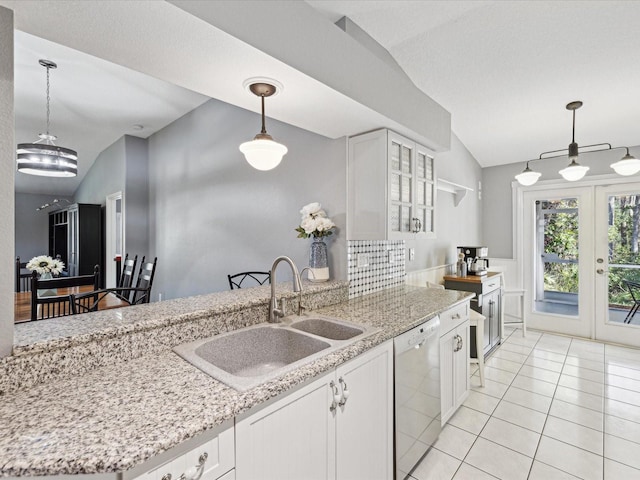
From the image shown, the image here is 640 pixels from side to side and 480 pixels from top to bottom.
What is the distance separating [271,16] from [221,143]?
8.37 feet

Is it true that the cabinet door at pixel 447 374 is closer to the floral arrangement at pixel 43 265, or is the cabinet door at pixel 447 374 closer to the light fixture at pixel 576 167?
the light fixture at pixel 576 167

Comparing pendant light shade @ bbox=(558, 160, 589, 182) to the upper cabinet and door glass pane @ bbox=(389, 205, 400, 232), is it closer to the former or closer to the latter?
the upper cabinet

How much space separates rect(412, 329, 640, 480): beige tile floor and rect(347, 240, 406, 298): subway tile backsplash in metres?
1.12

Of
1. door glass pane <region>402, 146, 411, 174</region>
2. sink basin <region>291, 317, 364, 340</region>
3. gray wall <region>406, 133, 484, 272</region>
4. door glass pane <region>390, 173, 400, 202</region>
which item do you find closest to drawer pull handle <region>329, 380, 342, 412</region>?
sink basin <region>291, 317, 364, 340</region>

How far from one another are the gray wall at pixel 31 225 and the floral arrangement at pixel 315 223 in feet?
26.2

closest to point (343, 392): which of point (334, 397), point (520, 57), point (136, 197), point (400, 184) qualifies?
point (334, 397)

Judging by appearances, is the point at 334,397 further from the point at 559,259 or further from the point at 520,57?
the point at 559,259

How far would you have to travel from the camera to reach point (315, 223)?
7.09 ft

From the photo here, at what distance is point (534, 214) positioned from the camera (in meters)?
4.24

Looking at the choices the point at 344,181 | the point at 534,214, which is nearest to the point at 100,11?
the point at 344,181

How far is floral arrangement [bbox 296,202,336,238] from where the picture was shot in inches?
85.0

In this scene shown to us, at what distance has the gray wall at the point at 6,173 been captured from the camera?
0.97 meters

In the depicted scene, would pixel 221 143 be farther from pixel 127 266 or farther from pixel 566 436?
pixel 566 436

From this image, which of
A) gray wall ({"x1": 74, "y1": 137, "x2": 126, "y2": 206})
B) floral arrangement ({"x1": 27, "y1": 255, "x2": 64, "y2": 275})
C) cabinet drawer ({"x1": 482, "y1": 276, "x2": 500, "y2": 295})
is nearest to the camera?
floral arrangement ({"x1": 27, "y1": 255, "x2": 64, "y2": 275})
